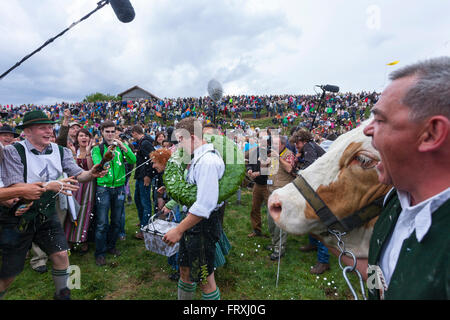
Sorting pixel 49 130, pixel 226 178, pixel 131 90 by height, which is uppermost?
pixel 131 90

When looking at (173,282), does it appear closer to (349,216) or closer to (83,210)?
(83,210)

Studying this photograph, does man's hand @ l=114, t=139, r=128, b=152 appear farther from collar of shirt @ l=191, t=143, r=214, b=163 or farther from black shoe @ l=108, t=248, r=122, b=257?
collar of shirt @ l=191, t=143, r=214, b=163

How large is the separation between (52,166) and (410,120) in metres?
3.86

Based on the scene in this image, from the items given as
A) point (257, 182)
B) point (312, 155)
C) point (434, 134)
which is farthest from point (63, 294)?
point (312, 155)

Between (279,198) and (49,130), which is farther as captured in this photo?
(49,130)

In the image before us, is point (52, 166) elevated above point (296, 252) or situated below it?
above

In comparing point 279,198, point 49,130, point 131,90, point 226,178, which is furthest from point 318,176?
point 131,90

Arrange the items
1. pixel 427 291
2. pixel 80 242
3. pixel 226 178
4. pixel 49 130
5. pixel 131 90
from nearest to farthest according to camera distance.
A: pixel 427 291 → pixel 226 178 → pixel 49 130 → pixel 80 242 → pixel 131 90

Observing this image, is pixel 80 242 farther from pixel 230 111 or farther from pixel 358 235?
pixel 230 111

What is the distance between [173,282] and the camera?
4176 millimetres

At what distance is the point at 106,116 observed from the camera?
1268 inches

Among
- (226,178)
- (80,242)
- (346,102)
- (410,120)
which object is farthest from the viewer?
(346,102)

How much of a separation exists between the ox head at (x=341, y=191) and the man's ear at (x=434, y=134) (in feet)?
1.28

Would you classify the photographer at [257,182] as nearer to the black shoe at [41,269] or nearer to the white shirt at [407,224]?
the white shirt at [407,224]
